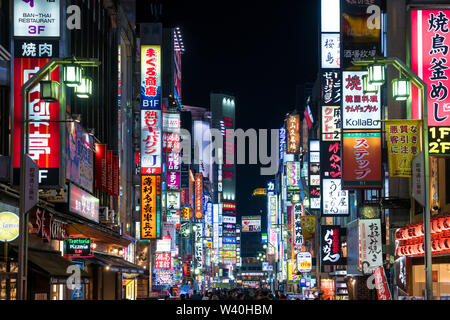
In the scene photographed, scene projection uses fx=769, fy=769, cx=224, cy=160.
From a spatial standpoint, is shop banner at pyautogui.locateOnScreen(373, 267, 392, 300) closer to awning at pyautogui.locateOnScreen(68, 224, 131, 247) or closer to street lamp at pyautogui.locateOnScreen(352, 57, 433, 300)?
street lamp at pyautogui.locateOnScreen(352, 57, 433, 300)

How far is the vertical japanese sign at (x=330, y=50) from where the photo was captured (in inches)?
1607

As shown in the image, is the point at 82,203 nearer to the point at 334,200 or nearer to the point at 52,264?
the point at 52,264

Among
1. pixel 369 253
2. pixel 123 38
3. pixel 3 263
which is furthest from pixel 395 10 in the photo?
pixel 123 38

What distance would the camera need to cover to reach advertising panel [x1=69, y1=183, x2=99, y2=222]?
29.5m

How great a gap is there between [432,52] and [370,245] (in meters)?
11.1

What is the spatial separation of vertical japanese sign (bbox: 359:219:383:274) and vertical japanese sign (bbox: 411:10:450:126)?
1018 cm

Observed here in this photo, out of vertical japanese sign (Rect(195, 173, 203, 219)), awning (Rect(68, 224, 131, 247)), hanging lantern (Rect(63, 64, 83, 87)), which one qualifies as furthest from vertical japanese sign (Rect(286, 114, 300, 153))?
hanging lantern (Rect(63, 64, 83, 87))

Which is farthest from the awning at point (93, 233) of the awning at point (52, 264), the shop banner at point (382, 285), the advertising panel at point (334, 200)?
the shop banner at point (382, 285)

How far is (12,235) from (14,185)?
3305 mm

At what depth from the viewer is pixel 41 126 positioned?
25.5 metres

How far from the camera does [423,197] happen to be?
19.2 metres

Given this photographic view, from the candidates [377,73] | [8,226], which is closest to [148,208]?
[8,226]
